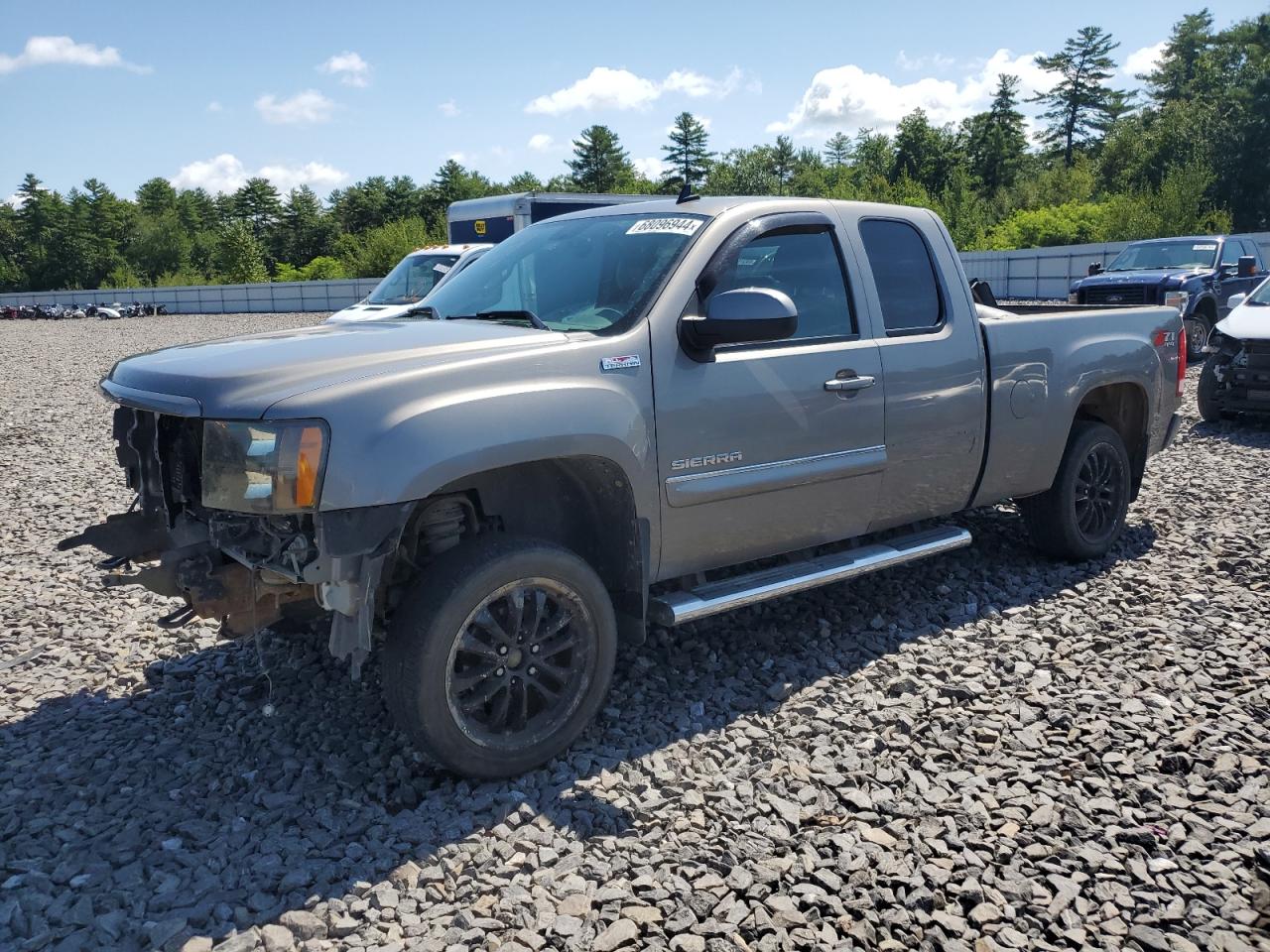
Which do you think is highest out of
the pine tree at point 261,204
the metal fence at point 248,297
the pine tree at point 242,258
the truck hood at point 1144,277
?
the pine tree at point 261,204

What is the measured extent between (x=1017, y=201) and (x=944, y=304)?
63.3 metres

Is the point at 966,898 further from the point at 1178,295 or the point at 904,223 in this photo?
the point at 1178,295

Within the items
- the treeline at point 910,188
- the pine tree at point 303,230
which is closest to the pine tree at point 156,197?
the treeline at point 910,188

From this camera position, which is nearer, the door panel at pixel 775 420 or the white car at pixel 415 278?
the door panel at pixel 775 420

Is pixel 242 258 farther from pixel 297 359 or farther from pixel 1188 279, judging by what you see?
pixel 297 359

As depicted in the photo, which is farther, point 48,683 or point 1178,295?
point 1178,295

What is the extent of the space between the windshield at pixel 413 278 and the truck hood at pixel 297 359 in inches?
474

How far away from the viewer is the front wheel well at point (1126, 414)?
6.20 metres

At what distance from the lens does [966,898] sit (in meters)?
2.97

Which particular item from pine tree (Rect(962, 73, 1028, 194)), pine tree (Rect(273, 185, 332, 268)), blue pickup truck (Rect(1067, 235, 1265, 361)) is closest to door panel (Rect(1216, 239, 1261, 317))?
blue pickup truck (Rect(1067, 235, 1265, 361))

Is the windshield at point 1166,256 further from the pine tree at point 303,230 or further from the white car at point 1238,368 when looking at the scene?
the pine tree at point 303,230

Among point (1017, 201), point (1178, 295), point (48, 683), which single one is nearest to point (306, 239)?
point (1017, 201)

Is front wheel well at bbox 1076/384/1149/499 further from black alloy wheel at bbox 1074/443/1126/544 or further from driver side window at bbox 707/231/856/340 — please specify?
driver side window at bbox 707/231/856/340

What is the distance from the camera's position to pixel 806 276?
4.61m
